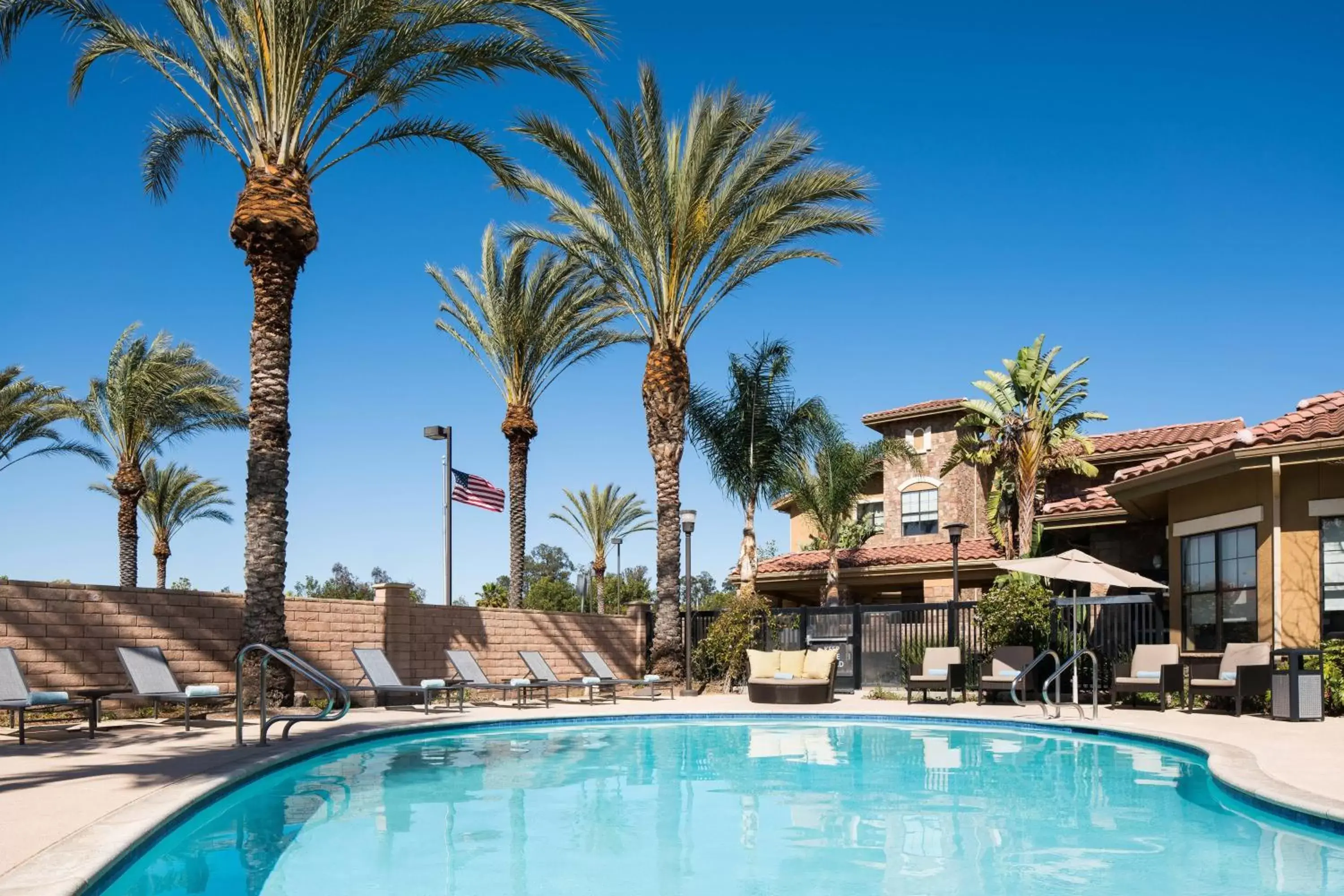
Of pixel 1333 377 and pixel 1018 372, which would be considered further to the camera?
pixel 1018 372

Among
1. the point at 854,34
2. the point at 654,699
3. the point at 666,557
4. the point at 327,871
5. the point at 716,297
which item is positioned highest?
the point at 854,34

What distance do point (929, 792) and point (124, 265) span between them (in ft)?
69.7

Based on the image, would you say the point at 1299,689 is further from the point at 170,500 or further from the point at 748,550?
the point at 170,500

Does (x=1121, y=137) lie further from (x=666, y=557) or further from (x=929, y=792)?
(x=929, y=792)

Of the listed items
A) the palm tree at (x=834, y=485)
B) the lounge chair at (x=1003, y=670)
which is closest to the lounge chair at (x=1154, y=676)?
the lounge chair at (x=1003, y=670)

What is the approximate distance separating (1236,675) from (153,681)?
46.5 feet

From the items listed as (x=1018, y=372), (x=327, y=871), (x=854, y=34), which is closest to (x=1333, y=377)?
(x=1018, y=372)

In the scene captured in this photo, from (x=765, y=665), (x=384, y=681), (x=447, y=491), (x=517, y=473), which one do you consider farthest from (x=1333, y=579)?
(x=517, y=473)

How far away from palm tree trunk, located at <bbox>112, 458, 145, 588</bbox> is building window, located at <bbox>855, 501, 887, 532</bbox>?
2169 centimetres

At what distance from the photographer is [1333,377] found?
2236 cm

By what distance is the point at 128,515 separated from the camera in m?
30.4

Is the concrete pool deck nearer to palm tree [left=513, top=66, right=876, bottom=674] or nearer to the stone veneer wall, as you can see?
the stone veneer wall

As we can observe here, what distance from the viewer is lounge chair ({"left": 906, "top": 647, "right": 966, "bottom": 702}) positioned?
18.2m

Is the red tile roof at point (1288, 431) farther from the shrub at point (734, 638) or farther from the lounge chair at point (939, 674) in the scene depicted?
the shrub at point (734, 638)
